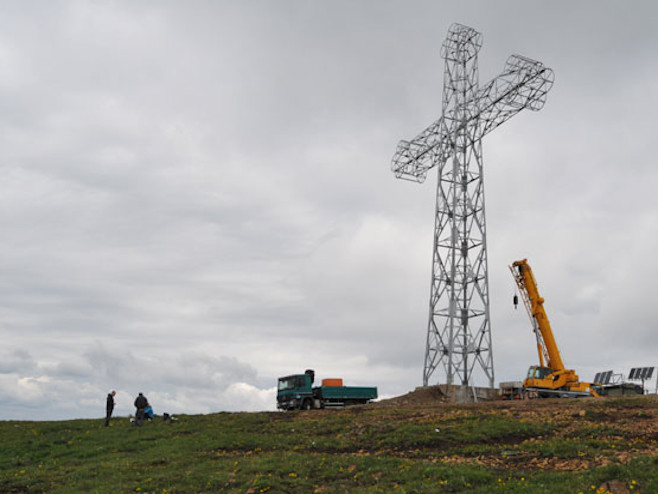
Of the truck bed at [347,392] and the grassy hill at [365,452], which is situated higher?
the truck bed at [347,392]

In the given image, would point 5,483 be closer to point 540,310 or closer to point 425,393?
point 425,393

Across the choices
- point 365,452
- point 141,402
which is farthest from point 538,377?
point 141,402

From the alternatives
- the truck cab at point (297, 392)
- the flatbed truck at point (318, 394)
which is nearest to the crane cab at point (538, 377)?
the flatbed truck at point (318, 394)

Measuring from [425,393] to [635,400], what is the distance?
15.3m

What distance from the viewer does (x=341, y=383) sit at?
142 feet

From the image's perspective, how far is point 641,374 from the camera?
39219 millimetres

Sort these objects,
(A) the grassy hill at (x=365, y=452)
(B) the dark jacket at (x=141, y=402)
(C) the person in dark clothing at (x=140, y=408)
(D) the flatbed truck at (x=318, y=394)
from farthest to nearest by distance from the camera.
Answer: (D) the flatbed truck at (x=318, y=394)
(B) the dark jacket at (x=141, y=402)
(C) the person in dark clothing at (x=140, y=408)
(A) the grassy hill at (x=365, y=452)

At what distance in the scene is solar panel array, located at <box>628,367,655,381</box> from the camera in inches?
1521

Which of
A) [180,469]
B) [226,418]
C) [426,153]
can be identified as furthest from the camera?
[426,153]

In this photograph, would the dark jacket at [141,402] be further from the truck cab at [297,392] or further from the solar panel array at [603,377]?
the solar panel array at [603,377]

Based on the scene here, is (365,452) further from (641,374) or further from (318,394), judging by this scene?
(641,374)

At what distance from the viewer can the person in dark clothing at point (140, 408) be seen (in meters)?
33.7

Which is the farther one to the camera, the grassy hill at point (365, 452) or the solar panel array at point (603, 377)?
the solar panel array at point (603, 377)

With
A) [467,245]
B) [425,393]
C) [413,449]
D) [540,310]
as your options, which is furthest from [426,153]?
[413,449]
